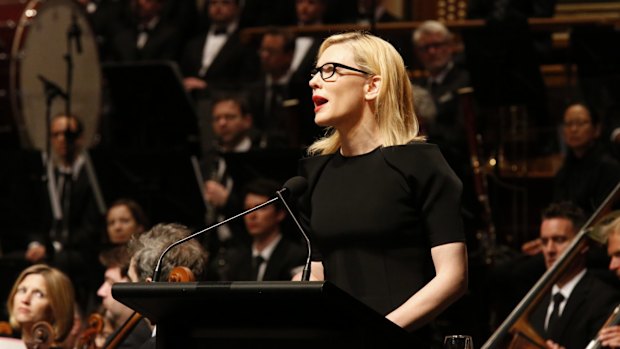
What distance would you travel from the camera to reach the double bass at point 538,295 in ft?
17.2

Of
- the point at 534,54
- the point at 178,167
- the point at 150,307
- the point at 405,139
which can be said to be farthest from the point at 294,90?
the point at 150,307

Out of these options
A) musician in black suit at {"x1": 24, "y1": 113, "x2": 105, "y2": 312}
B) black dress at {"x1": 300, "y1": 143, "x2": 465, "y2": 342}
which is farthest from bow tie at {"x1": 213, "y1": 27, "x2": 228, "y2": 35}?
black dress at {"x1": 300, "y1": 143, "x2": 465, "y2": 342}

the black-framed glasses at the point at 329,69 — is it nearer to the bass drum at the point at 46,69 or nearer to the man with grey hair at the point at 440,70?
the man with grey hair at the point at 440,70

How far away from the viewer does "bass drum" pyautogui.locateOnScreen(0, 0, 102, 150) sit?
29.2 ft

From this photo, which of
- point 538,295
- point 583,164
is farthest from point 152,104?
point 538,295

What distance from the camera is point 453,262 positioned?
316 centimetres

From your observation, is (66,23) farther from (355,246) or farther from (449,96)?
(355,246)

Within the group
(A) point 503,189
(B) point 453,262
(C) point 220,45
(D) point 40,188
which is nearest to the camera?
(B) point 453,262

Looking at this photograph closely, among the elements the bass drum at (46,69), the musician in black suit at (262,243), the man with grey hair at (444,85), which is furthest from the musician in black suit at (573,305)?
the bass drum at (46,69)

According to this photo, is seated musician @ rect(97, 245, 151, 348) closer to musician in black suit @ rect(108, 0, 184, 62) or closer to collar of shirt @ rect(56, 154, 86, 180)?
collar of shirt @ rect(56, 154, 86, 180)

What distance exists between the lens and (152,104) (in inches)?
340

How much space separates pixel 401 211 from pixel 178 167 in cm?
483

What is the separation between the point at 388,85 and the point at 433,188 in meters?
0.32

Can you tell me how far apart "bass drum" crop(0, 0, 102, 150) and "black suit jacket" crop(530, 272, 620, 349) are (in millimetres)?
4074
